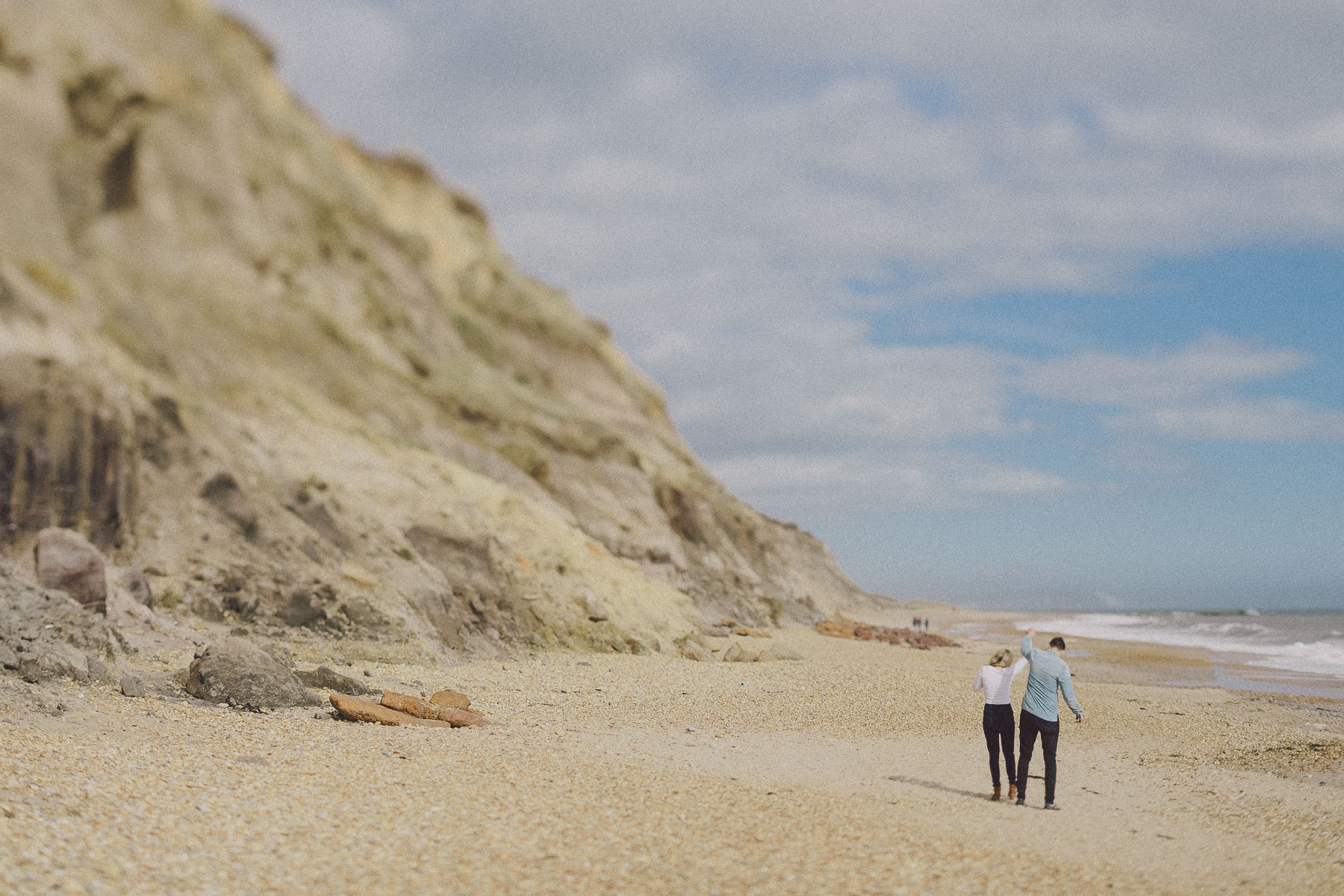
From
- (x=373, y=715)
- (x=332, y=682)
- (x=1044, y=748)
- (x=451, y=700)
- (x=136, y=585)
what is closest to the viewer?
(x=1044, y=748)

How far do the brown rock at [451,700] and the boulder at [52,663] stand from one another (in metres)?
4.04

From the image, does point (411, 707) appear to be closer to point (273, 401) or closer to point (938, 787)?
point (938, 787)

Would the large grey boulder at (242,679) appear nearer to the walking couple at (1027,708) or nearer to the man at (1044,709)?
the walking couple at (1027,708)

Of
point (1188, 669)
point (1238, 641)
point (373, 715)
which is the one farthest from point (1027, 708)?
point (1238, 641)

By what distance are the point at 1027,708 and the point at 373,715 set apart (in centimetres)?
746

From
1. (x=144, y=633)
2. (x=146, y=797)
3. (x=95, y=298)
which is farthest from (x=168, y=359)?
(x=146, y=797)

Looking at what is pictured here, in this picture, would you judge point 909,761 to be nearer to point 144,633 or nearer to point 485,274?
point 144,633

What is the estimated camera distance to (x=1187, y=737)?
599 inches

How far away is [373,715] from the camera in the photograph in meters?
11.2

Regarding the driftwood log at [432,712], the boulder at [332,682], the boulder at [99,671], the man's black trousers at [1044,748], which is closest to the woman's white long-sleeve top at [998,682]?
the man's black trousers at [1044,748]

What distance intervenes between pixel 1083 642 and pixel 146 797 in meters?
42.0

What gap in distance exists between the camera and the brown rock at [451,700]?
40.8 feet

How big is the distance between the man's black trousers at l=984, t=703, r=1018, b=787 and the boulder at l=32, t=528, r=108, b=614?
12525 mm

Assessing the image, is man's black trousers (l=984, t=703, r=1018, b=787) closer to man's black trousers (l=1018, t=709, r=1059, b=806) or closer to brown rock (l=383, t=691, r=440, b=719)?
man's black trousers (l=1018, t=709, r=1059, b=806)
